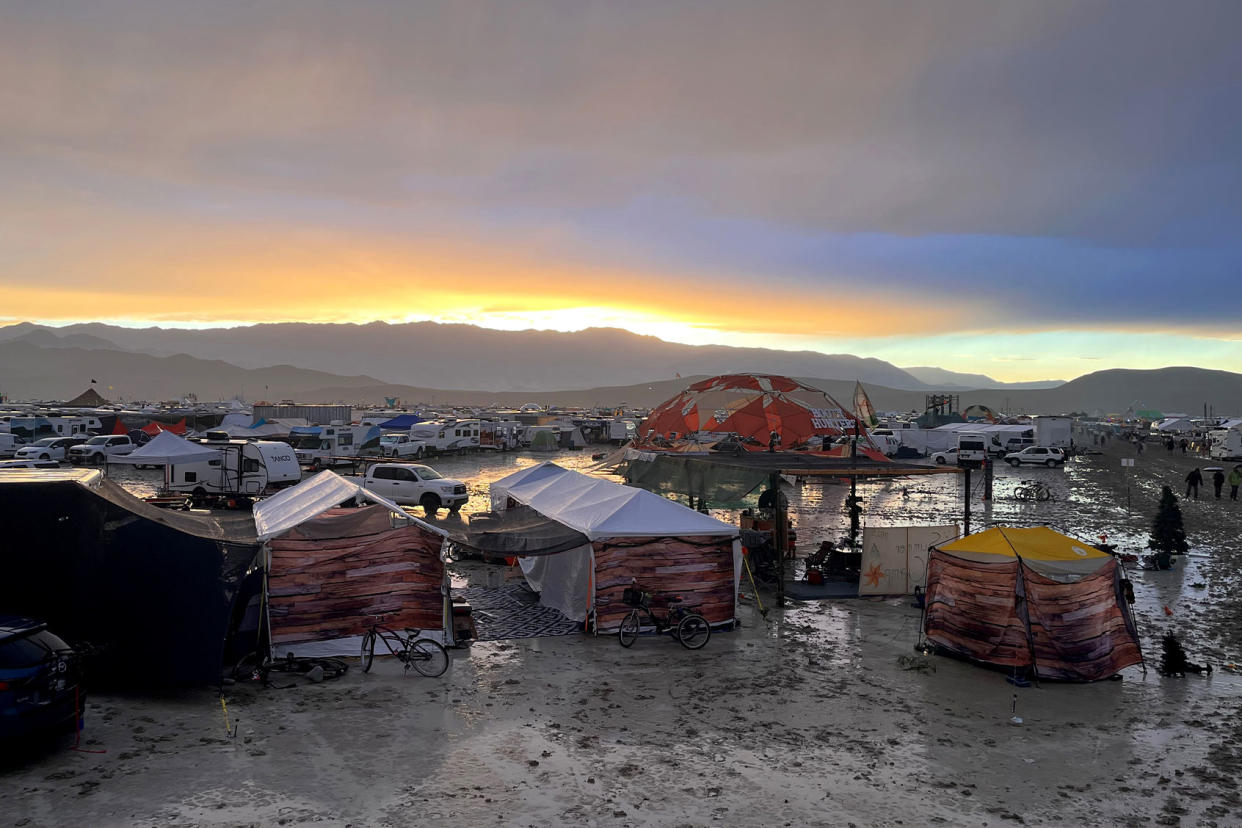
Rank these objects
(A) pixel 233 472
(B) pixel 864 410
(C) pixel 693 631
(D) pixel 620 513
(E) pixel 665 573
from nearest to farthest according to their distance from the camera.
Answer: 1. (C) pixel 693 631
2. (E) pixel 665 573
3. (D) pixel 620 513
4. (A) pixel 233 472
5. (B) pixel 864 410

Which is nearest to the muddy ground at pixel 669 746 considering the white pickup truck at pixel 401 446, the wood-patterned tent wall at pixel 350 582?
the wood-patterned tent wall at pixel 350 582

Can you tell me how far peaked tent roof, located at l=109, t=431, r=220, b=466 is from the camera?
30766 mm

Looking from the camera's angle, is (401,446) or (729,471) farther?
(401,446)

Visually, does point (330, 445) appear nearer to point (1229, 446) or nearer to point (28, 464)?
point (28, 464)

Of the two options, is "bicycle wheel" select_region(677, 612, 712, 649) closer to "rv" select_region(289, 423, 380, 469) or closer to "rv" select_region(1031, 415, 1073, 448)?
"rv" select_region(289, 423, 380, 469)

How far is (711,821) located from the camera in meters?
8.02

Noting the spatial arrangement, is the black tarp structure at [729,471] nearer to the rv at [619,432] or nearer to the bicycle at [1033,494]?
the bicycle at [1033,494]

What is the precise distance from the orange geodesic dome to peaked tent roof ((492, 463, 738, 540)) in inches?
697

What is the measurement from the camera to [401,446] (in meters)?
50.9

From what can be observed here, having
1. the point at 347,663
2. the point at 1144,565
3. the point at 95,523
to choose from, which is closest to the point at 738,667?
the point at 347,663

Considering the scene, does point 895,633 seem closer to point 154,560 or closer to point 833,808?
point 833,808

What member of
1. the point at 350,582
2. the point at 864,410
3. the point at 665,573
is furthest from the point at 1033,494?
the point at 864,410

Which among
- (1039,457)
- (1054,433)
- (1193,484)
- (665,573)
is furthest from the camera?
(1054,433)

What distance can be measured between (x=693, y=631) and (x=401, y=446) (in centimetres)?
3923
